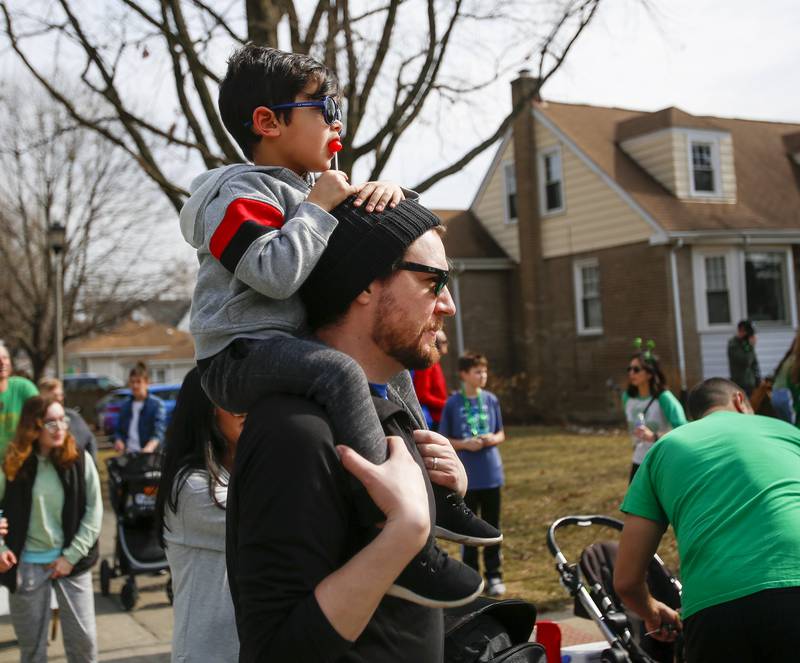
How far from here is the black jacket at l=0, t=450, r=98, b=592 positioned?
570cm

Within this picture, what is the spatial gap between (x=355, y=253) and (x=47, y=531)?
14.4 feet

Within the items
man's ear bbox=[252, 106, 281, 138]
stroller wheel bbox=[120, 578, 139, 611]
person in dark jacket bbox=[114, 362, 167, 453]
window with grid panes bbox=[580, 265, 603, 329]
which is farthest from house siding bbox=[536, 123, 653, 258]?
man's ear bbox=[252, 106, 281, 138]

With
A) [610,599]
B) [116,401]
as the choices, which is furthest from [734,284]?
[116,401]

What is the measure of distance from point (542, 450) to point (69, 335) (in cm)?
1726

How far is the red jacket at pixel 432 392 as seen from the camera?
8.58 meters

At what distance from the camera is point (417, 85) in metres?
9.02

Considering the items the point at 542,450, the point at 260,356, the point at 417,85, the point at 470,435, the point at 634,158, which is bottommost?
the point at 542,450

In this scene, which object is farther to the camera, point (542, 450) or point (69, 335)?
point (69, 335)

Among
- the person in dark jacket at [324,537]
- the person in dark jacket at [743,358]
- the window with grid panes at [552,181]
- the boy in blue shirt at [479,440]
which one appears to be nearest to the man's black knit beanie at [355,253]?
the person in dark jacket at [324,537]

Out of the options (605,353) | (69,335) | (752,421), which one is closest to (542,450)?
(605,353)

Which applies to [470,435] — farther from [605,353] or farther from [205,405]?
[605,353]

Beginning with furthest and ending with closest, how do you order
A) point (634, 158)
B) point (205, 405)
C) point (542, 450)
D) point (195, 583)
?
point (634, 158)
point (542, 450)
point (205, 405)
point (195, 583)

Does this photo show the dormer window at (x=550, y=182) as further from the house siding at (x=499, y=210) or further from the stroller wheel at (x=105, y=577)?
the stroller wheel at (x=105, y=577)

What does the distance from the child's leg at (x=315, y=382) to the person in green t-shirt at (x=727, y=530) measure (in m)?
2.01
